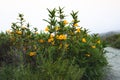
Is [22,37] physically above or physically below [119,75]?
above

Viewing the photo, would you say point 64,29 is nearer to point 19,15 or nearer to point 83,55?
point 83,55

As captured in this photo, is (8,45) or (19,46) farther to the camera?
(8,45)

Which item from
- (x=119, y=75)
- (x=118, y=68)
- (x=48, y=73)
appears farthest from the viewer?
(x=118, y=68)

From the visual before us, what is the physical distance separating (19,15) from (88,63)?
1.93 metres

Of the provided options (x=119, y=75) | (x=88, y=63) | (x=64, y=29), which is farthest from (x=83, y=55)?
(x=119, y=75)

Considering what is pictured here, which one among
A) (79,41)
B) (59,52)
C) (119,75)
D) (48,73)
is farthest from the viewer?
(119,75)

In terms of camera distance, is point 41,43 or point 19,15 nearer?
point 41,43

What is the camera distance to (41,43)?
770 centimetres

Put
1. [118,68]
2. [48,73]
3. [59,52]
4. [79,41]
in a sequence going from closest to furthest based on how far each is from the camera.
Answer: [48,73] < [59,52] < [79,41] < [118,68]

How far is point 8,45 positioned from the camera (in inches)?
348

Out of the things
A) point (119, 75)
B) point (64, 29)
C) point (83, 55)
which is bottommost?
point (119, 75)

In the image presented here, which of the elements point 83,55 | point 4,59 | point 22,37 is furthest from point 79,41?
point 4,59

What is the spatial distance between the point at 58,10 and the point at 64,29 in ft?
1.39

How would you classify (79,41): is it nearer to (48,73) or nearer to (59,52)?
(59,52)
